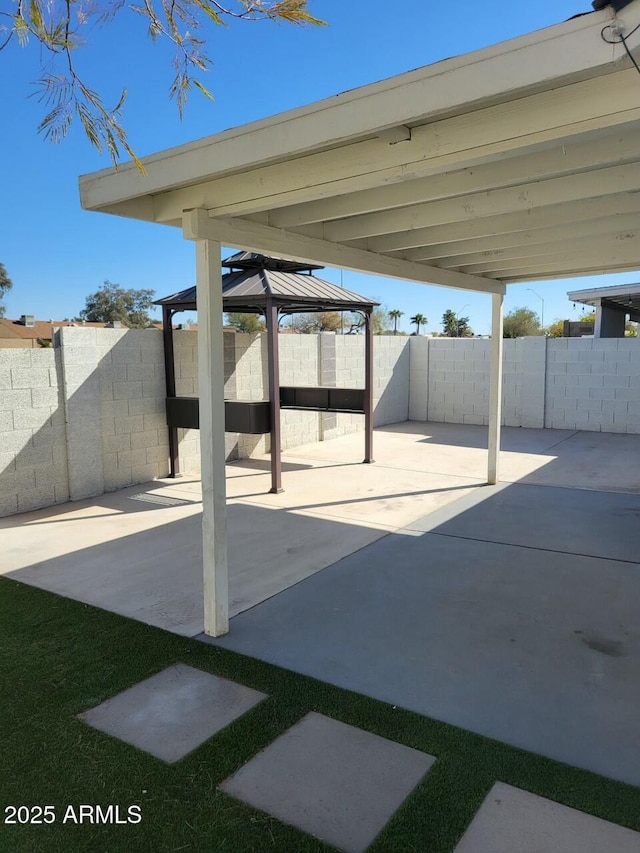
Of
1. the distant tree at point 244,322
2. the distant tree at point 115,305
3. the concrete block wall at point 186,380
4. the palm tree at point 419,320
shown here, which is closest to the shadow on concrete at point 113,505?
the concrete block wall at point 186,380

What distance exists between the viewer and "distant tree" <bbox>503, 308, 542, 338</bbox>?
4959 cm

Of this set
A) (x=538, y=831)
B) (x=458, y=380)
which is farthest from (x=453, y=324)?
(x=538, y=831)

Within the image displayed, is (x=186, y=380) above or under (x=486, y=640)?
above

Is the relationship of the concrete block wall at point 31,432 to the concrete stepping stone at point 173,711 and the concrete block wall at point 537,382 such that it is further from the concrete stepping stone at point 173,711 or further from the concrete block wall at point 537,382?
the concrete block wall at point 537,382

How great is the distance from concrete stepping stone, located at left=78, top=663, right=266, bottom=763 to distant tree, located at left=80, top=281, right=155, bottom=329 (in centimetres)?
4968

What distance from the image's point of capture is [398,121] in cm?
227

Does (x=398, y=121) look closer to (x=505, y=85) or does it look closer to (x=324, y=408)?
(x=505, y=85)

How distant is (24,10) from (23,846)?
3229 mm

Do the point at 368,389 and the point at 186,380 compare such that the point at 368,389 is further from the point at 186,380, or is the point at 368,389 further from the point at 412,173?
the point at 412,173

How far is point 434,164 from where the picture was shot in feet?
8.27

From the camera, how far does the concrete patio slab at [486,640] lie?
2.71 metres

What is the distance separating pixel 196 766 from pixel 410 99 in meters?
2.65

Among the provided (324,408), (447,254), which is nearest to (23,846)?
(447,254)

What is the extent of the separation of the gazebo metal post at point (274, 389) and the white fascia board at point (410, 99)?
3.89 metres
